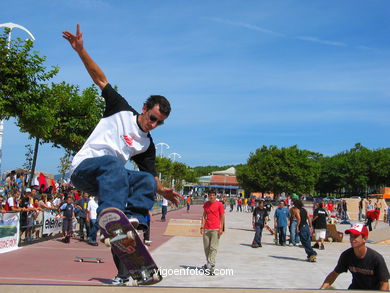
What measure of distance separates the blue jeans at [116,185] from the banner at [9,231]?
1001 centimetres

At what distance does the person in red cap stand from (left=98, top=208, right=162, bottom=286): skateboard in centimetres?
228

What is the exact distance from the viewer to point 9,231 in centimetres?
1302

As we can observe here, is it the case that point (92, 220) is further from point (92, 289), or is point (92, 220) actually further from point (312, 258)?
point (92, 289)

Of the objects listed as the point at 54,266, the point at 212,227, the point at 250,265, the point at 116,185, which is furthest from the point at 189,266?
the point at 116,185

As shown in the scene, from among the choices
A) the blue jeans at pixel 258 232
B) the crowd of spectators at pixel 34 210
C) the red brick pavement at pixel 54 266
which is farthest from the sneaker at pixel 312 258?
the crowd of spectators at pixel 34 210

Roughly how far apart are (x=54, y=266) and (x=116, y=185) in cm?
807

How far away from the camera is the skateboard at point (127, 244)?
11.6ft

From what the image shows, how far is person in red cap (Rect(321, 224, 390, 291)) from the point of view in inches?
191

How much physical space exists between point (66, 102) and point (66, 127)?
120 cm

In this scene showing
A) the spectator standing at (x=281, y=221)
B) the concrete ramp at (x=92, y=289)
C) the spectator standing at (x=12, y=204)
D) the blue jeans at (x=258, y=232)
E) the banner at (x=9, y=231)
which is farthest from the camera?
the spectator standing at (x=281, y=221)

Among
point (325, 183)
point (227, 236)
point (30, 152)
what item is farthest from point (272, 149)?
point (227, 236)

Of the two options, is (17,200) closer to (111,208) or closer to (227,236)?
(227,236)

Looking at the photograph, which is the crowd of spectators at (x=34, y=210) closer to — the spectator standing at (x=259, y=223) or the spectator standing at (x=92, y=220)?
the spectator standing at (x=92, y=220)

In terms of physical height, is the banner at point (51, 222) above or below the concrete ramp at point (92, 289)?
below
